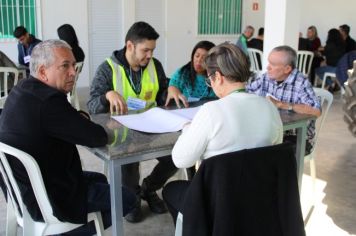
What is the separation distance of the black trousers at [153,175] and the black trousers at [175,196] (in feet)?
2.12

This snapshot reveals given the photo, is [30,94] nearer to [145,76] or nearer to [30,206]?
[30,206]

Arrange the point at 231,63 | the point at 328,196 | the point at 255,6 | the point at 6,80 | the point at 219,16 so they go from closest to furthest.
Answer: the point at 231,63, the point at 328,196, the point at 6,80, the point at 219,16, the point at 255,6

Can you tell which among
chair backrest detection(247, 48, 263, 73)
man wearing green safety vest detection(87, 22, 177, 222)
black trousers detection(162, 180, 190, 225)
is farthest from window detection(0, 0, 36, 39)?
black trousers detection(162, 180, 190, 225)

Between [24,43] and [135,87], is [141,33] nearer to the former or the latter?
[135,87]

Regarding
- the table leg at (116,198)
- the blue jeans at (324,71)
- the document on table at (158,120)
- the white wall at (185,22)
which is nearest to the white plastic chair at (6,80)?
the document on table at (158,120)

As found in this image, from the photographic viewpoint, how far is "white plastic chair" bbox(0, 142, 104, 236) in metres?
1.55

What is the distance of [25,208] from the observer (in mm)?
1705

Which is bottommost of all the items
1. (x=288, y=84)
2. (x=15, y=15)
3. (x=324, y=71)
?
(x=324, y=71)

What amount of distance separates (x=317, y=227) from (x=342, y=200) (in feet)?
1.57

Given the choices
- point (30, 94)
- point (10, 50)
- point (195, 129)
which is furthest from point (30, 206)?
point (10, 50)

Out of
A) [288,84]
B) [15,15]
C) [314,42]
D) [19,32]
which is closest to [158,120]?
[288,84]

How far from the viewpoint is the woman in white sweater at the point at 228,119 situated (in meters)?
1.46

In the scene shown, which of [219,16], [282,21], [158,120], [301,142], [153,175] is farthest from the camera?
[219,16]

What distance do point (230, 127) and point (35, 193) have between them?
0.78m
